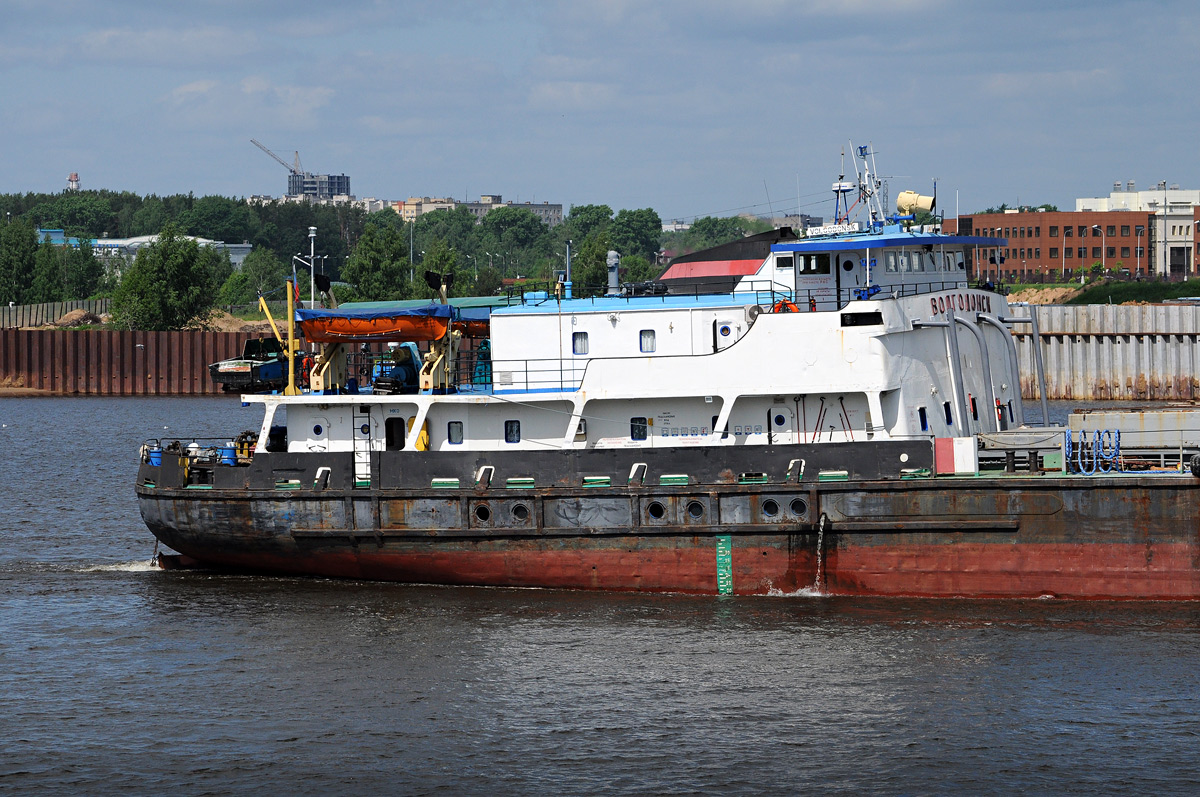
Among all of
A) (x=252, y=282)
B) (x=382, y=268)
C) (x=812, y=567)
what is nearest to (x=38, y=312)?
(x=252, y=282)

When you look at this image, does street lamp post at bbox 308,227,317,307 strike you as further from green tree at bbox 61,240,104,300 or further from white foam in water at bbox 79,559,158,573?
green tree at bbox 61,240,104,300

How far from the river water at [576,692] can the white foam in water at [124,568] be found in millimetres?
1229

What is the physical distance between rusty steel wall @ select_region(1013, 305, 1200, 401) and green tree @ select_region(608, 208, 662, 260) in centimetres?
10157

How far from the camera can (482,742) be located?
16906 millimetres

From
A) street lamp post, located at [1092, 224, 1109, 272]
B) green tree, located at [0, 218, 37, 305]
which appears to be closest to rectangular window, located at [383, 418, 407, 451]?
green tree, located at [0, 218, 37, 305]

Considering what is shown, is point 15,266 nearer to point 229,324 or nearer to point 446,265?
point 229,324

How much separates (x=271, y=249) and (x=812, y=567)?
145 m

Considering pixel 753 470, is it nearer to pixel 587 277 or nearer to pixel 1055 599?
pixel 1055 599

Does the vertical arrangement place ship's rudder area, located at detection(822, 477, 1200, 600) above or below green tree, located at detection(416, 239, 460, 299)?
below

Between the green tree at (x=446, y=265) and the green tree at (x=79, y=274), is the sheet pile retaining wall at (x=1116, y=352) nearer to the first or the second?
the green tree at (x=446, y=265)

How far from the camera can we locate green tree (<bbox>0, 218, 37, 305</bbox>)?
106625mm

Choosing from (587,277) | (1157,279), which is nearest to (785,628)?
(587,277)

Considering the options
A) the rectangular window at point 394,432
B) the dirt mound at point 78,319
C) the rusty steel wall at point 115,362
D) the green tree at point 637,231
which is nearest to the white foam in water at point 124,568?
the rectangular window at point 394,432

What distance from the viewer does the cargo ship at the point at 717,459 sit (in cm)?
2191
